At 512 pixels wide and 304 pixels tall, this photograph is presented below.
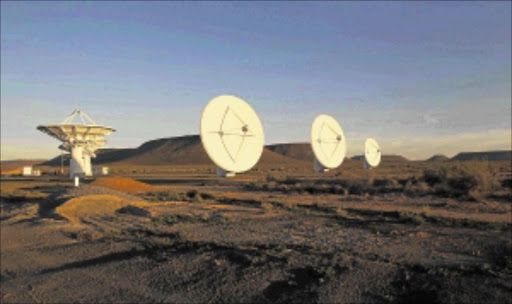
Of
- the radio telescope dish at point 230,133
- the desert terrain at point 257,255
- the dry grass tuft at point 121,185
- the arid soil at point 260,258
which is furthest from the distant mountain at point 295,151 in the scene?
the arid soil at point 260,258

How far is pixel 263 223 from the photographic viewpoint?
13.5 m

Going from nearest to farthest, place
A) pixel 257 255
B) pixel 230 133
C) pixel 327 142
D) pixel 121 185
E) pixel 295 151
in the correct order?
pixel 257 255 → pixel 230 133 → pixel 121 185 → pixel 327 142 → pixel 295 151

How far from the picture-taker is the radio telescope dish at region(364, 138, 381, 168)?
63.2 metres

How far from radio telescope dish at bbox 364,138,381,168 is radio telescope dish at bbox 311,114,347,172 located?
22.5 meters

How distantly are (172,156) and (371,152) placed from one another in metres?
120

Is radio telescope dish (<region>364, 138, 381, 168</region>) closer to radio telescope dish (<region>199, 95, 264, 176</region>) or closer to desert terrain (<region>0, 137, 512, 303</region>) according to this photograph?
radio telescope dish (<region>199, 95, 264, 176</region>)

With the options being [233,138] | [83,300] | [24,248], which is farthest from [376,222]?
[233,138]

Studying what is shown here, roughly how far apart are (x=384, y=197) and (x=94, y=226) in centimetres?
1571

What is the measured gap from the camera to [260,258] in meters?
8.07

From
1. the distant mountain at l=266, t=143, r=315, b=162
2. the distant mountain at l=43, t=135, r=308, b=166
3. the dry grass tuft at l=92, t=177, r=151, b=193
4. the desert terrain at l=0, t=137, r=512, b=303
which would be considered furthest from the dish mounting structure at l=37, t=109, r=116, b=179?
the distant mountain at l=266, t=143, r=315, b=162

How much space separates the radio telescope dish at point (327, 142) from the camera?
38.0 metres

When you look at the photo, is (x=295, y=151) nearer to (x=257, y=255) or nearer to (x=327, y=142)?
(x=327, y=142)

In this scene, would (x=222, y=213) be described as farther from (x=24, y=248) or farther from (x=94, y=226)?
(x=24, y=248)

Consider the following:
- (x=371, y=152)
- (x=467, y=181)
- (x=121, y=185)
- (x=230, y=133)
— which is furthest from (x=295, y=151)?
(x=467, y=181)
